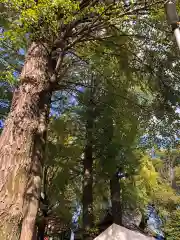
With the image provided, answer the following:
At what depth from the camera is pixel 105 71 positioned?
851 cm

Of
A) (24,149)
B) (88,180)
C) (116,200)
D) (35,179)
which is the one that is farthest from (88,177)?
(24,149)

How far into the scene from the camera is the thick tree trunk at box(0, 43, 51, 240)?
2.81m

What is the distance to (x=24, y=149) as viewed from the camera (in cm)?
324

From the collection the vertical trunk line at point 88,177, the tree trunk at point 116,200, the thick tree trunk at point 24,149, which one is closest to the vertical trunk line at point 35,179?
the thick tree trunk at point 24,149

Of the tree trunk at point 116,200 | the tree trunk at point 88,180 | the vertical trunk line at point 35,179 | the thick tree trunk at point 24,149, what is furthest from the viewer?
the tree trunk at point 116,200

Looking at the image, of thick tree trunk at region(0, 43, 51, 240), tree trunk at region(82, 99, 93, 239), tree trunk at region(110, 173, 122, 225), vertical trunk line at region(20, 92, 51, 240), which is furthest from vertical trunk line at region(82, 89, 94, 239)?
thick tree trunk at region(0, 43, 51, 240)

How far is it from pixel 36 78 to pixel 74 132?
702cm

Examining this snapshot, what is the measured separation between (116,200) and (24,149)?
7.63 metres

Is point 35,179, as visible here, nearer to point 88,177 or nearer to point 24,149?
point 24,149

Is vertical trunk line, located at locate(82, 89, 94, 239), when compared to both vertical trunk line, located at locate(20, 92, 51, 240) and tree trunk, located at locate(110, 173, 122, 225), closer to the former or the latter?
tree trunk, located at locate(110, 173, 122, 225)

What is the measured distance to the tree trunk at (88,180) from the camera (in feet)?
29.2

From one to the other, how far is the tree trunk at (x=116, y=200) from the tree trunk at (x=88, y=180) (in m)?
1.05

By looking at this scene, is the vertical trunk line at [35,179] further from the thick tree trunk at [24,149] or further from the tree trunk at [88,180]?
the tree trunk at [88,180]

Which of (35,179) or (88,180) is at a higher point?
(88,180)
